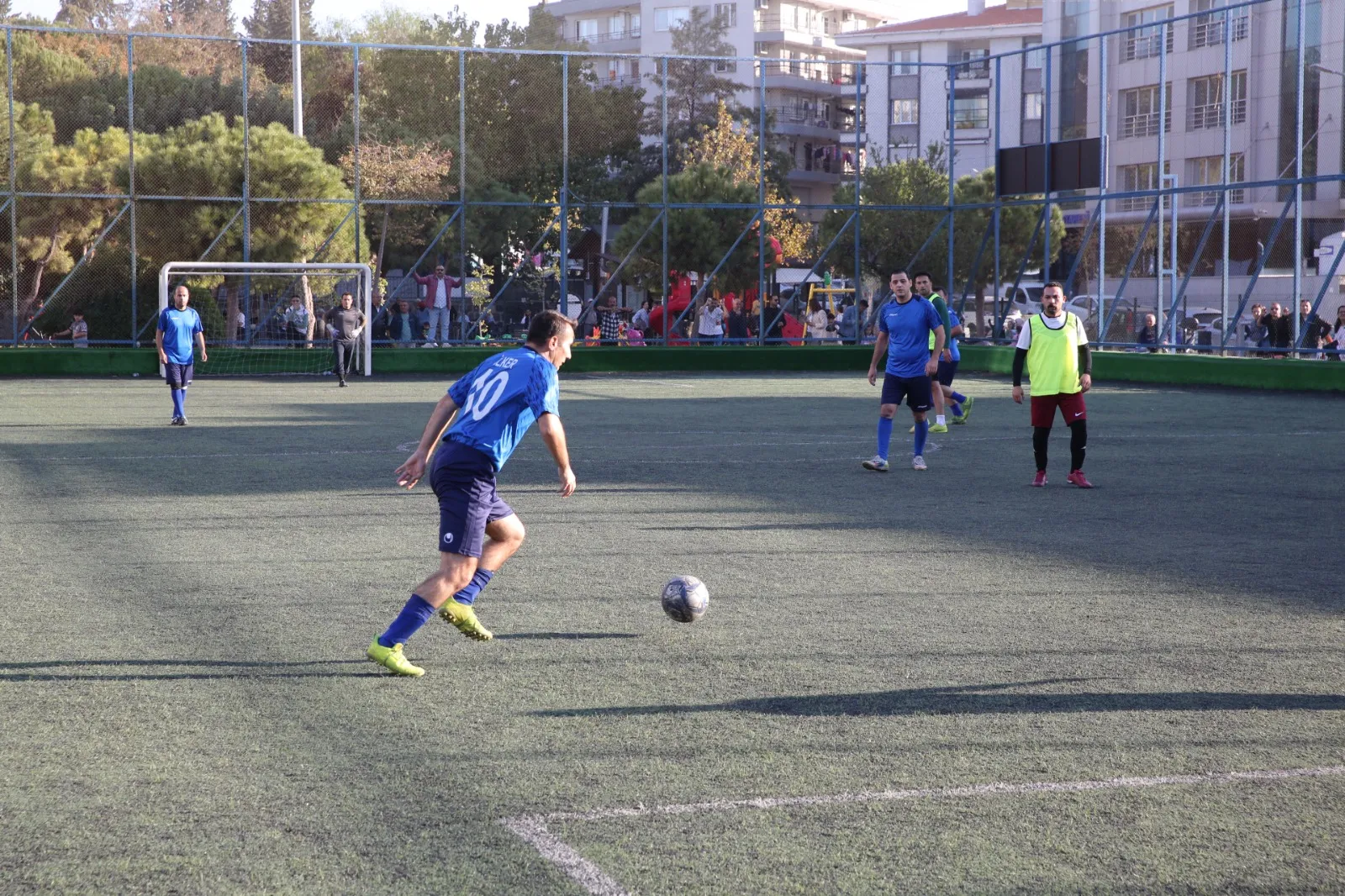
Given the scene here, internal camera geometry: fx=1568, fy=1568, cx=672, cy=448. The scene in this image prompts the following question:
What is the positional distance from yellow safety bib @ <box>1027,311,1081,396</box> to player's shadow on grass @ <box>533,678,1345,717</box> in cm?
721

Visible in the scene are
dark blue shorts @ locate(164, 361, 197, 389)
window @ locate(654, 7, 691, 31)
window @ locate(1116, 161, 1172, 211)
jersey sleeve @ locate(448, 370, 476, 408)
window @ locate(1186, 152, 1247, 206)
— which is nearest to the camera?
jersey sleeve @ locate(448, 370, 476, 408)

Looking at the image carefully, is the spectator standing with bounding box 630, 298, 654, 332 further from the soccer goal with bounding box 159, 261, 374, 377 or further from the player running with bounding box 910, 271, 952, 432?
the player running with bounding box 910, 271, 952, 432

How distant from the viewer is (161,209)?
32.5m

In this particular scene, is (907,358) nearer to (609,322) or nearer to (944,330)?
(944,330)

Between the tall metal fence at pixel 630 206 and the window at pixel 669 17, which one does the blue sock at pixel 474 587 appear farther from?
the window at pixel 669 17

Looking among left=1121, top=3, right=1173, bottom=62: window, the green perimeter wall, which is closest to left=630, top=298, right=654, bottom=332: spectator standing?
the green perimeter wall

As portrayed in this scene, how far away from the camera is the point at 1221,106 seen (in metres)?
30.0

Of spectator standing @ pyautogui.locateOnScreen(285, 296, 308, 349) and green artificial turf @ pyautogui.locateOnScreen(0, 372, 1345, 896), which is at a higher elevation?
spectator standing @ pyautogui.locateOnScreen(285, 296, 308, 349)

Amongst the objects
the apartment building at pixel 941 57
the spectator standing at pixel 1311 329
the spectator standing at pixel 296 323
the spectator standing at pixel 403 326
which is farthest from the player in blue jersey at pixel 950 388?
the apartment building at pixel 941 57

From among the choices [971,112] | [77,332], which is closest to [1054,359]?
[77,332]

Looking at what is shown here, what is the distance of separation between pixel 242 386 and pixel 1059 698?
2411cm

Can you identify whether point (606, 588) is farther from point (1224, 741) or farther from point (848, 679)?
point (1224, 741)

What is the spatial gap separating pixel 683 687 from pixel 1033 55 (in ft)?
182

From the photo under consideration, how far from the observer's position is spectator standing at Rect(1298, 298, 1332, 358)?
27.5 metres
